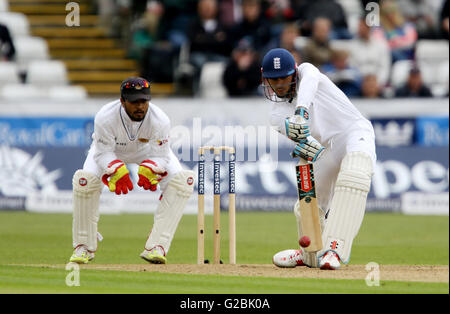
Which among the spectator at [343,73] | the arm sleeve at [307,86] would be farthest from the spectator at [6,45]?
the arm sleeve at [307,86]

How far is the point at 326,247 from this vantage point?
8141 millimetres

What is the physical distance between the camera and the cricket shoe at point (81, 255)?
29.7ft

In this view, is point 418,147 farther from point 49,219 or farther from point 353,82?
point 49,219

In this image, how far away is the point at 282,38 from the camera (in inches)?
708

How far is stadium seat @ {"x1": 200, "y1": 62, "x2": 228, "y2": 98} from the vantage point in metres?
17.7

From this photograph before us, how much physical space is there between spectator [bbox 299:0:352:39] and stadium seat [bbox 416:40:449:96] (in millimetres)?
1481

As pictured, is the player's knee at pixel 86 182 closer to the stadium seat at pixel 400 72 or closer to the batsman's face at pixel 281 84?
the batsman's face at pixel 281 84

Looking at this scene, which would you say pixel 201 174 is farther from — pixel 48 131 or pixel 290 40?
pixel 290 40

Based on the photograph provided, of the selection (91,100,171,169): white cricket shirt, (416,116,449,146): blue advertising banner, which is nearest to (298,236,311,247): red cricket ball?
(91,100,171,169): white cricket shirt

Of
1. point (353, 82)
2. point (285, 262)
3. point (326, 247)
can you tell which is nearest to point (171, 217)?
point (285, 262)

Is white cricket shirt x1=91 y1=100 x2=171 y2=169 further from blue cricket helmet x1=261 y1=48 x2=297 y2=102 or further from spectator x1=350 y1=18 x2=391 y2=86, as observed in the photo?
spectator x1=350 y1=18 x2=391 y2=86

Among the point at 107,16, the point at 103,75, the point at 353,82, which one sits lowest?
the point at 353,82

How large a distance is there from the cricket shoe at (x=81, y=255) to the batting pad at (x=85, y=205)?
0.13 ft
